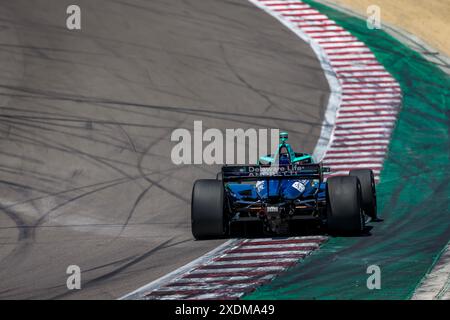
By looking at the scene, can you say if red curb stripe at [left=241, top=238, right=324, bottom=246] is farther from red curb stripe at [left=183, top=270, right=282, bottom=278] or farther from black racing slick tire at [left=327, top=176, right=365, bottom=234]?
red curb stripe at [left=183, top=270, right=282, bottom=278]

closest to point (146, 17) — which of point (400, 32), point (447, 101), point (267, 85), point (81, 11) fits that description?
point (81, 11)

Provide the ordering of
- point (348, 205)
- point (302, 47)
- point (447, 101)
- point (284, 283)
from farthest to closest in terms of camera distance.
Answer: point (302, 47) < point (447, 101) < point (348, 205) < point (284, 283)

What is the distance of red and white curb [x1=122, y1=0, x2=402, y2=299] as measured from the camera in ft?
48.1

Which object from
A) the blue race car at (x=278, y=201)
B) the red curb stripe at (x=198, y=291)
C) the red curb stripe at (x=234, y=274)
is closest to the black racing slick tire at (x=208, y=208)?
the blue race car at (x=278, y=201)

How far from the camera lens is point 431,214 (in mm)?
19266

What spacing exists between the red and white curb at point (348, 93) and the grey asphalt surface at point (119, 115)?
0.48 m

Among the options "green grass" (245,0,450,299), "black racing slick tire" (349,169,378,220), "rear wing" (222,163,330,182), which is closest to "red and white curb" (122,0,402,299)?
"green grass" (245,0,450,299)

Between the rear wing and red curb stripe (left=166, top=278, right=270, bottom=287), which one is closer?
red curb stripe (left=166, top=278, right=270, bottom=287)

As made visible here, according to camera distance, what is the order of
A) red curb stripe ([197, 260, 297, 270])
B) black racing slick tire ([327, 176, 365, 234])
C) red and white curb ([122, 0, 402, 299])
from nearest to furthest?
red and white curb ([122, 0, 402, 299]) → red curb stripe ([197, 260, 297, 270]) → black racing slick tire ([327, 176, 365, 234])

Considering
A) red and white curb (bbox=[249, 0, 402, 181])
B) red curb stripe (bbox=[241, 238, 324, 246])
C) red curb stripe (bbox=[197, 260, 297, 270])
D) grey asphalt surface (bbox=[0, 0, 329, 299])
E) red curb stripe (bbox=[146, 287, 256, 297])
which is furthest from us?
red and white curb (bbox=[249, 0, 402, 181])

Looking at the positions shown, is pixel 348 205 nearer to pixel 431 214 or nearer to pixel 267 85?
pixel 431 214

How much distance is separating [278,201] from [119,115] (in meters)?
9.55

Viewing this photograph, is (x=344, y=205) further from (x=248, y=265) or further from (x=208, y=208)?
(x=208, y=208)

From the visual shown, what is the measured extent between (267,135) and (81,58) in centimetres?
711
